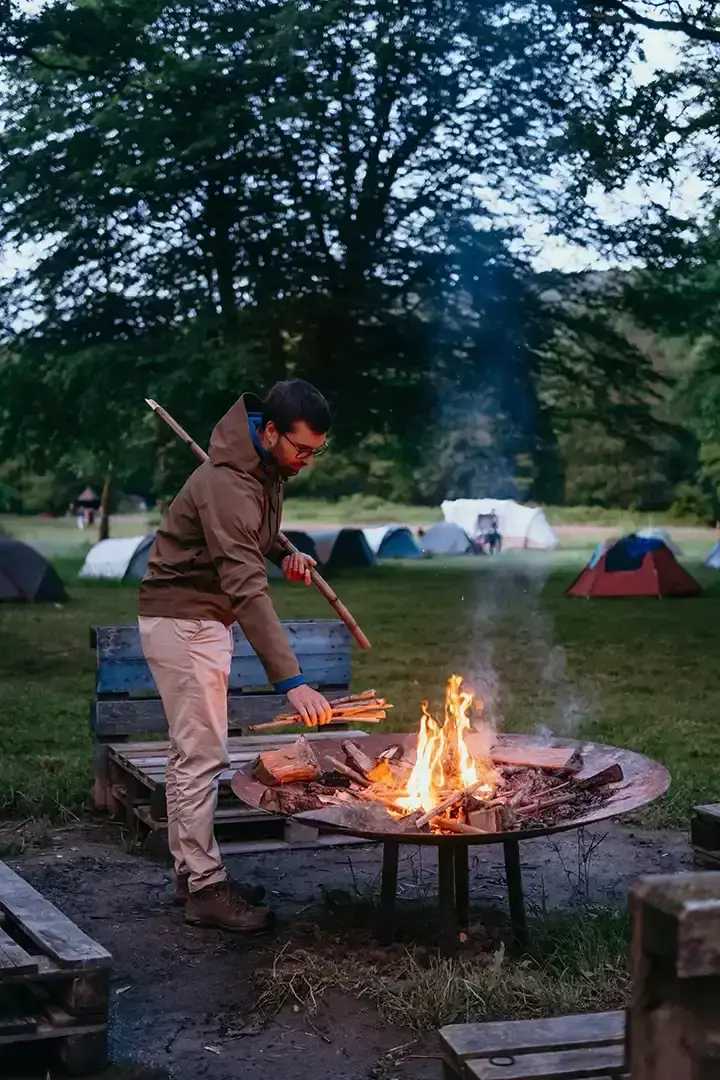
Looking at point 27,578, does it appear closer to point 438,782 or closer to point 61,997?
point 438,782

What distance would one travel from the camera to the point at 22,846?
17.7ft

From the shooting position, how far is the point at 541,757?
4.30m

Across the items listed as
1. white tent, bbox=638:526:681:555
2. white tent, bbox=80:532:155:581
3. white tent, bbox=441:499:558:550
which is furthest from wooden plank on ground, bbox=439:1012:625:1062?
white tent, bbox=441:499:558:550

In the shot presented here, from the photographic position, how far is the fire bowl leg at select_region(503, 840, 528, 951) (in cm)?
401

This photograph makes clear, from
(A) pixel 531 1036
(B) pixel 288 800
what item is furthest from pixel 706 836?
(A) pixel 531 1036

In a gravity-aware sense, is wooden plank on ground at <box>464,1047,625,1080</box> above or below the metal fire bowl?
below

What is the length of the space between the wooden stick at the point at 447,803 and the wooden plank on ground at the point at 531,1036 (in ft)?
3.74

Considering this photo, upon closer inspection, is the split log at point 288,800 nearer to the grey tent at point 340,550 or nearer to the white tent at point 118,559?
the white tent at point 118,559

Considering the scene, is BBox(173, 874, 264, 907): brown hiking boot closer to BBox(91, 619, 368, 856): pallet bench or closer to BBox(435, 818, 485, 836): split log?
BBox(91, 619, 368, 856): pallet bench

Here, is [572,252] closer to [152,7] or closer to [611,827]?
[152,7]

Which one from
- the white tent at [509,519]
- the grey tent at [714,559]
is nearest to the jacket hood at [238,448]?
the grey tent at [714,559]

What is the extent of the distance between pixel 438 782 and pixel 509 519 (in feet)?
68.5

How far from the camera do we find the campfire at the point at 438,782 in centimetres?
361

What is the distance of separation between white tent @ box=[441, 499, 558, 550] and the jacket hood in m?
20.1
